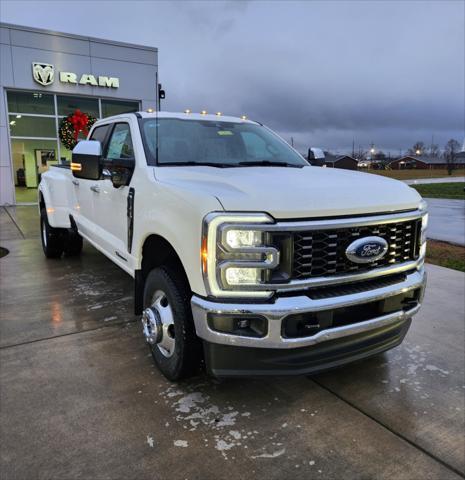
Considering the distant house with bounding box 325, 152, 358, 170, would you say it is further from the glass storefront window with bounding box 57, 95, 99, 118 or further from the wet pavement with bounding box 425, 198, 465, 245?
the glass storefront window with bounding box 57, 95, 99, 118

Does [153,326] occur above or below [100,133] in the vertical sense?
below

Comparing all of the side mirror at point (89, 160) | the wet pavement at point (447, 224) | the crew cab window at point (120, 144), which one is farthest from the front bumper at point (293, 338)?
the wet pavement at point (447, 224)

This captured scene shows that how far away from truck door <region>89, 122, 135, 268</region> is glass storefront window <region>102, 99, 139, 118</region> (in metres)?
14.2

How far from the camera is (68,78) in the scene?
1630cm

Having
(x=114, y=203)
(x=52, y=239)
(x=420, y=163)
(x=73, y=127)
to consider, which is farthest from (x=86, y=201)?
(x=420, y=163)

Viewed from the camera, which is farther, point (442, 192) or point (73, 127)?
point (442, 192)

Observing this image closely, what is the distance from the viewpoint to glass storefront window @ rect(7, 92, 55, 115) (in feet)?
52.7

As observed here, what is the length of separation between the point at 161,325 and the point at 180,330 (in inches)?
11.1

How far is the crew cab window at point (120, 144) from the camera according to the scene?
156 inches

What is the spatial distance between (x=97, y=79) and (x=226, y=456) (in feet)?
55.8

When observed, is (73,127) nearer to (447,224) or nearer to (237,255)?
(447,224)

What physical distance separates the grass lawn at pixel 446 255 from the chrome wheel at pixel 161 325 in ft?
16.4

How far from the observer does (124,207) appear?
371 cm

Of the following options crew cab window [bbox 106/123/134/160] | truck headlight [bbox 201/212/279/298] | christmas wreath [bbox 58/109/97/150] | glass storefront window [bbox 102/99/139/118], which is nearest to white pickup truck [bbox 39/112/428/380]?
truck headlight [bbox 201/212/279/298]
